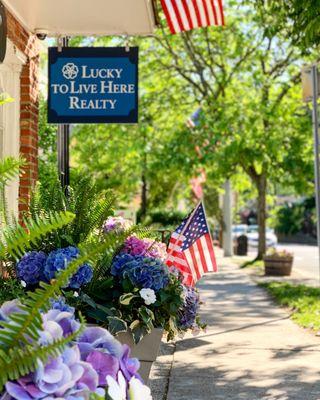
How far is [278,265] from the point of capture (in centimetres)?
2002

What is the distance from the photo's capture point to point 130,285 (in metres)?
4.06

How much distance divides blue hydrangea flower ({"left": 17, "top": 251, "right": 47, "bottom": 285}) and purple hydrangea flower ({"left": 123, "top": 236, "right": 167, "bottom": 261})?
0.61 meters

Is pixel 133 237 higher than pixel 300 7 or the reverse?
the reverse

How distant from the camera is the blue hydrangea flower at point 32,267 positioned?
3852mm

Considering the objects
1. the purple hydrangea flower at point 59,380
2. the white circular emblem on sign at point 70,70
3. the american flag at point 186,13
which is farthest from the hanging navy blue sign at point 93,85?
the purple hydrangea flower at point 59,380

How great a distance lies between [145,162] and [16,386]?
21.3 metres

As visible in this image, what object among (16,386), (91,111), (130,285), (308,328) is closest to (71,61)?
(91,111)

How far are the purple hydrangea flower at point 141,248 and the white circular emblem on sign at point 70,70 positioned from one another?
240 cm

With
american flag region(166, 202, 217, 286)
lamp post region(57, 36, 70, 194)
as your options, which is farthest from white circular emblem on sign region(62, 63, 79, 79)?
american flag region(166, 202, 217, 286)

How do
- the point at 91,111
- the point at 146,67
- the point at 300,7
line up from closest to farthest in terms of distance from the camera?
the point at 91,111 → the point at 300,7 → the point at 146,67

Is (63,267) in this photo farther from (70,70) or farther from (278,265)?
(278,265)

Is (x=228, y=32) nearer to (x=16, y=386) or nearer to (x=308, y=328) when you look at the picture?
(x=308, y=328)

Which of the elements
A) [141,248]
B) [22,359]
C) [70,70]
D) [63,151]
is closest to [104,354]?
[22,359]

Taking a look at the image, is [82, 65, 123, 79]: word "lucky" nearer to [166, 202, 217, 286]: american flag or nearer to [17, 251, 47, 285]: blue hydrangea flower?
[166, 202, 217, 286]: american flag
